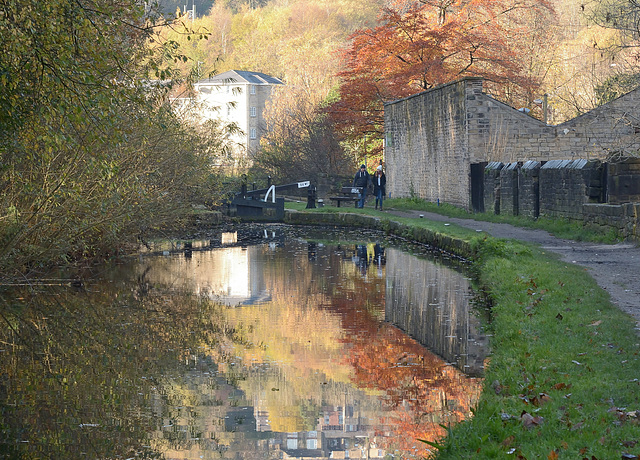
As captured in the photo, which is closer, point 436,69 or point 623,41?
point 623,41

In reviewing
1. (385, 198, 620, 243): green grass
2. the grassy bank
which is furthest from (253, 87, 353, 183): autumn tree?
the grassy bank

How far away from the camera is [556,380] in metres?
6.82

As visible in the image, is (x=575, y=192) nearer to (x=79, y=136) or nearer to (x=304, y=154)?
(x=79, y=136)

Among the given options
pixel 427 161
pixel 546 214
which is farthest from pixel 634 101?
pixel 546 214

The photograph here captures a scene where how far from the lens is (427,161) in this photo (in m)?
32.2

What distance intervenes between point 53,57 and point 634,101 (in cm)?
2363

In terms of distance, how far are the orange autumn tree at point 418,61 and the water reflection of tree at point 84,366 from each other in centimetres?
2669

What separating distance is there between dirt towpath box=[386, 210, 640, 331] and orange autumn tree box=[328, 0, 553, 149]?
1756 cm

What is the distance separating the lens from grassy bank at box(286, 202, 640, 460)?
541 centimetres

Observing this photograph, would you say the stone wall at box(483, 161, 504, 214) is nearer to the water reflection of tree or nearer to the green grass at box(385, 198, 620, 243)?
the green grass at box(385, 198, 620, 243)

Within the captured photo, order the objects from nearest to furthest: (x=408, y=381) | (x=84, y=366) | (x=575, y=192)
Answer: (x=408, y=381)
(x=84, y=366)
(x=575, y=192)

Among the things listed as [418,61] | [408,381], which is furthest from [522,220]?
[418,61]

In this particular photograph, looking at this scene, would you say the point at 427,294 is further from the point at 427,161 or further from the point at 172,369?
the point at 427,161

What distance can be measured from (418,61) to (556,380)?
1313 inches
